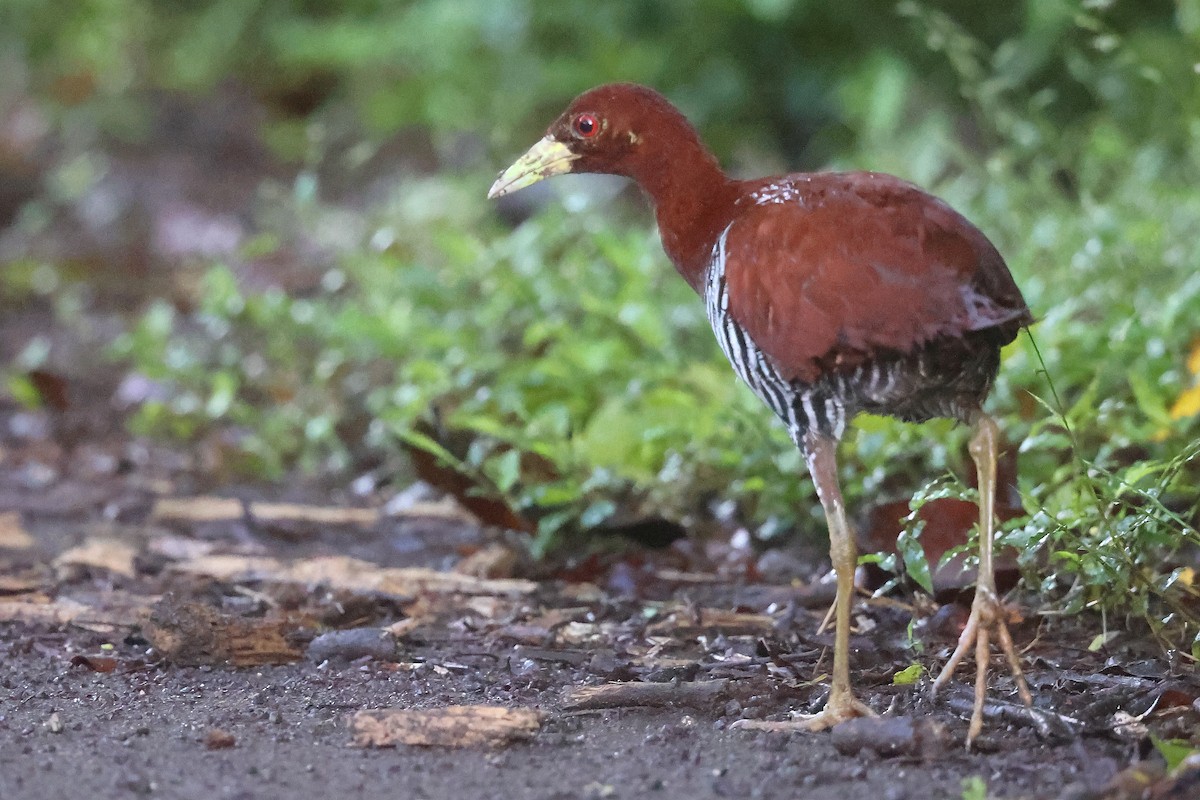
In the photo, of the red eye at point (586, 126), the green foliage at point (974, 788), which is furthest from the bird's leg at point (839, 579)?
the red eye at point (586, 126)

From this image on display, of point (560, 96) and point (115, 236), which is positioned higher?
point (560, 96)

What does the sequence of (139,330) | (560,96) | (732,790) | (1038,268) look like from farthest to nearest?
(560,96), (139,330), (1038,268), (732,790)

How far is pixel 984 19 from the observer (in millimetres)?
7492

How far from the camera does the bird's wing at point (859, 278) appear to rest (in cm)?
250

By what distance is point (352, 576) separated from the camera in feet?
12.1

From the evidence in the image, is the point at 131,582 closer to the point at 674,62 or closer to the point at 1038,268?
the point at 1038,268

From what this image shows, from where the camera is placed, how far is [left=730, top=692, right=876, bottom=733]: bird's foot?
8.30ft

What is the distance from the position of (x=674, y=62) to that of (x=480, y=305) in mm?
3309

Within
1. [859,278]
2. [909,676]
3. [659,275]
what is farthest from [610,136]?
[659,275]

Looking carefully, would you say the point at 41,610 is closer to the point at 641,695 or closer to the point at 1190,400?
the point at 641,695

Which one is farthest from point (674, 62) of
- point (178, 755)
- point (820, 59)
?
point (178, 755)

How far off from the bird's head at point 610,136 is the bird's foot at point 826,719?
1.10 metres

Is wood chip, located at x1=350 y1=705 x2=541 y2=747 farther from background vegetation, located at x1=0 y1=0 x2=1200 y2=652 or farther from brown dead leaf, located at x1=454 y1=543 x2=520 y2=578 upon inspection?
brown dead leaf, located at x1=454 y1=543 x2=520 y2=578

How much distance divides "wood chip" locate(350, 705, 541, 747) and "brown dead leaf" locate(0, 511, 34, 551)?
184 cm
